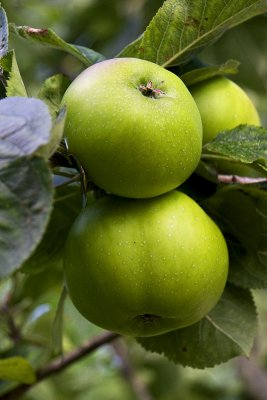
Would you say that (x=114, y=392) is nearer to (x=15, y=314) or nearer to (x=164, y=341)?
(x=15, y=314)

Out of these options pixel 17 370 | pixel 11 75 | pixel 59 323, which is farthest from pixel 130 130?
pixel 17 370

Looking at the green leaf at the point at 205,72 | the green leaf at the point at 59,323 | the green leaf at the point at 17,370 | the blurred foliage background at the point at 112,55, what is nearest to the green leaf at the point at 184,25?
the green leaf at the point at 205,72

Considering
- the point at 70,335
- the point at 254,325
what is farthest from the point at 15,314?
the point at 254,325

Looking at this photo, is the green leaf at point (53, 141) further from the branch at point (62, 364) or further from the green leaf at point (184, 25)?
the branch at point (62, 364)

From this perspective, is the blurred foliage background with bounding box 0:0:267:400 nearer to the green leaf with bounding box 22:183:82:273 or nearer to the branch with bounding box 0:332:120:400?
the branch with bounding box 0:332:120:400

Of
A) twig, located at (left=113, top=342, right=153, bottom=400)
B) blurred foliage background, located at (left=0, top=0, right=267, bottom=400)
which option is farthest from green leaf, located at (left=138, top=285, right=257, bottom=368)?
twig, located at (left=113, top=342, right=153, bottom=400)

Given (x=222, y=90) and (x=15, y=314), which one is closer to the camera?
(x=222, y=90)

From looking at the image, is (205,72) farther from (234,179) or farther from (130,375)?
(130,375)
